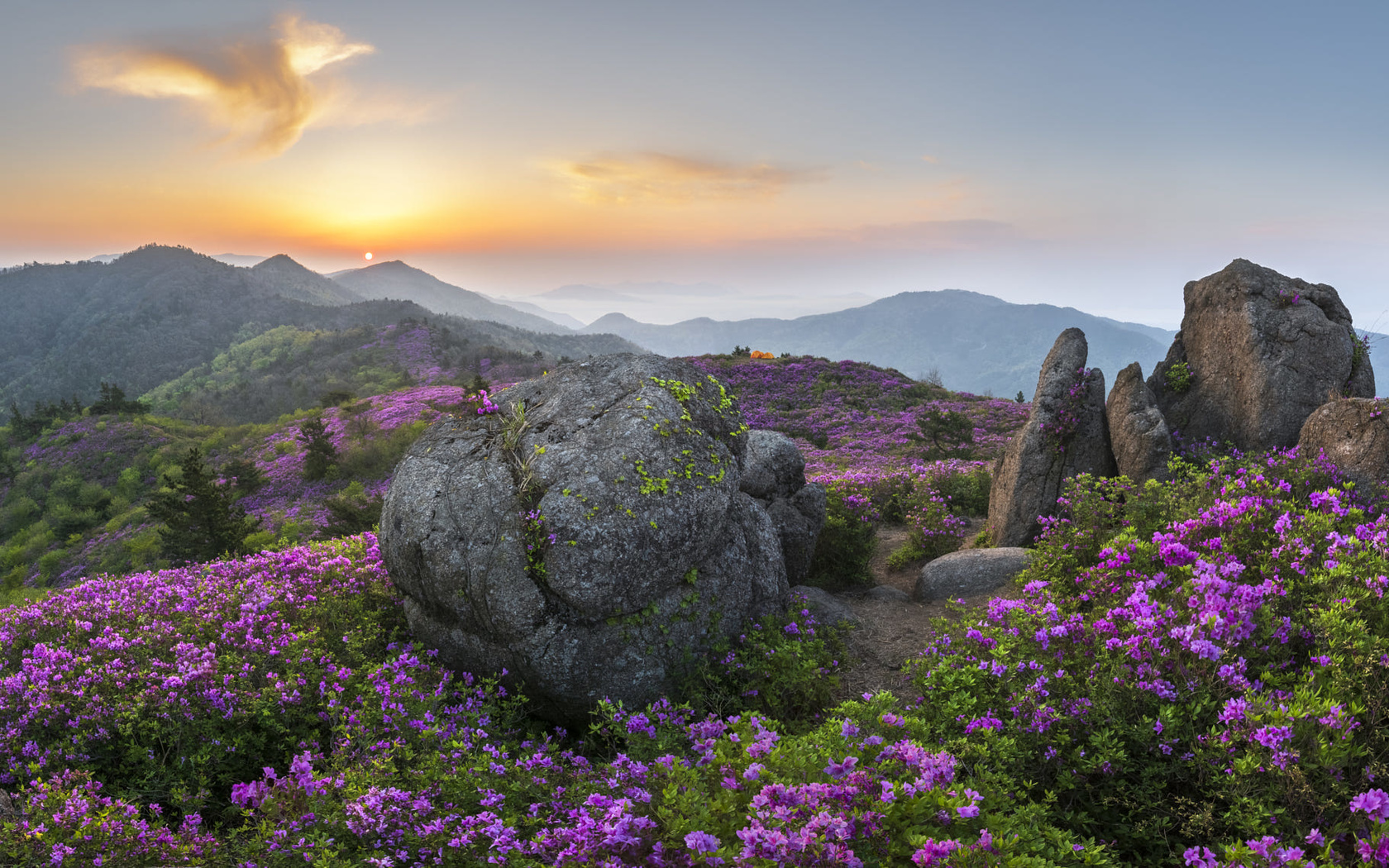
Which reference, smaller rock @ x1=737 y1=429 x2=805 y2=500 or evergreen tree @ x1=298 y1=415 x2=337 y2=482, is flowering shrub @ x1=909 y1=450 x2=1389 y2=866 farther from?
evergreen tree @ x1=298 y1=415 x2=337 y2=482

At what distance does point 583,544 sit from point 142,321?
522 ft

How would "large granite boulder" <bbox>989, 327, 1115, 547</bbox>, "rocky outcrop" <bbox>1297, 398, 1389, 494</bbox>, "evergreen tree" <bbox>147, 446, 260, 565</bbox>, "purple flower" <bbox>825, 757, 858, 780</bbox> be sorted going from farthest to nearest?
1. "evergreen tree" <bbox>147, 446, 260, 565</bbox>
2. "large granite boulder" <bbox>989, 327, 1115, 547</bbox>
3. "rocky outcrop" <bbox>1297, 398, 1389, 494</bbox>
4. "purple flower" <bbox>825, 757, 858, 780</bbox>

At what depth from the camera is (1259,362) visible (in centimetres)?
974

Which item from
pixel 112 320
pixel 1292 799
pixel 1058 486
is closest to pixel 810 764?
pixel 1292 799

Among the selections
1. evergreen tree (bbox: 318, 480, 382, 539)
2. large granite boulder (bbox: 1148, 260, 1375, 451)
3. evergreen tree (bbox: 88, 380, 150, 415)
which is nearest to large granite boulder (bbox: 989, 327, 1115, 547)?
large granite boulder (bbox: 1148, 260, 1375, 451)

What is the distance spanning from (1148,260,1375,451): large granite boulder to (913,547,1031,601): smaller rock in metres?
4.00

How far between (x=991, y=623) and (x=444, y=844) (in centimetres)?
534

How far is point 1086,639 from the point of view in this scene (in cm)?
536

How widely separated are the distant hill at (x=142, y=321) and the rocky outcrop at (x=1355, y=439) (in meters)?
93.9

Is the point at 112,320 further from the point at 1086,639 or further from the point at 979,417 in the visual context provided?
the point at 1086,639

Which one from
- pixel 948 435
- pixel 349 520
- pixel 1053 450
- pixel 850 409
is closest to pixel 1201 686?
pixel 1053 450

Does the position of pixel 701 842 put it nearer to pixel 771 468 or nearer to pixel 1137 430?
pixel 771 468

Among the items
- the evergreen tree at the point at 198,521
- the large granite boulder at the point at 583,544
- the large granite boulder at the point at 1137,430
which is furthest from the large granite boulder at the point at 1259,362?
the evergreen tree at the point at 198,521

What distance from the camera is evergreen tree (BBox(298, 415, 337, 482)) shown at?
28547 mm
